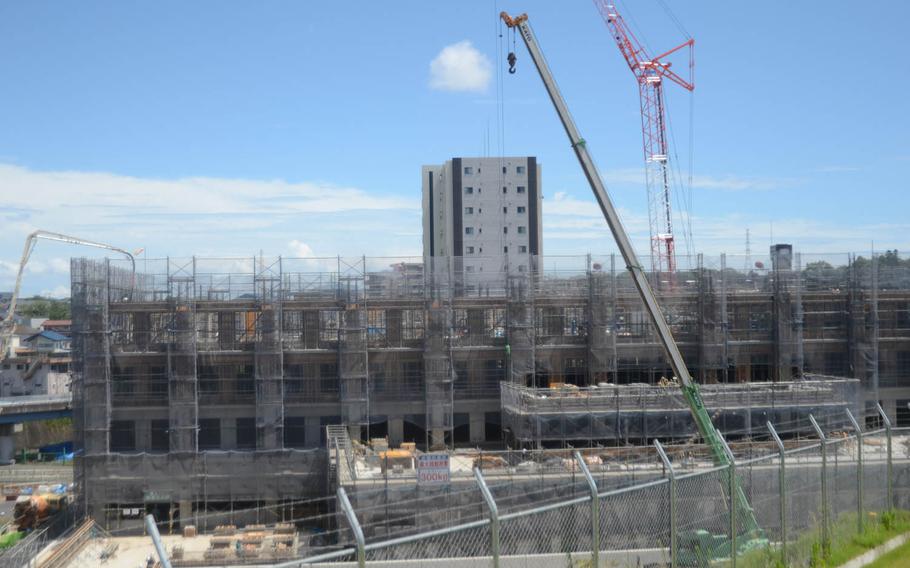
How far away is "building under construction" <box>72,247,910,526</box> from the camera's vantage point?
3359 centimetres

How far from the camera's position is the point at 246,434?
1433 inches

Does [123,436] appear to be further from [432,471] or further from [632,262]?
[632,262]

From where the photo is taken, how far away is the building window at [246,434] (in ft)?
119

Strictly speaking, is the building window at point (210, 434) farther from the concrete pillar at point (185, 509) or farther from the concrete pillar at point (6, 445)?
the concrete pillar at point (6, 445)

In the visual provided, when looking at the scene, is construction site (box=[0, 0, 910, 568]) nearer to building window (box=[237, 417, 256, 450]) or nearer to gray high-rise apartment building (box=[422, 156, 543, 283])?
building window (box=[237, 417, 256, 450])

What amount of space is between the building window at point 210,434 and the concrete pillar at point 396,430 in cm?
692

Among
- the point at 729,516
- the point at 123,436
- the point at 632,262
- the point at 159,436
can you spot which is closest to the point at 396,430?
the point at 159,436

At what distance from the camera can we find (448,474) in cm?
2762

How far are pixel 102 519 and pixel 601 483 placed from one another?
1840 cm

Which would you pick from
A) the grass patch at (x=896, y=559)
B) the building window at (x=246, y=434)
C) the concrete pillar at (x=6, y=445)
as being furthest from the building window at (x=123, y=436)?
the grass patch at (x=896, y=559)

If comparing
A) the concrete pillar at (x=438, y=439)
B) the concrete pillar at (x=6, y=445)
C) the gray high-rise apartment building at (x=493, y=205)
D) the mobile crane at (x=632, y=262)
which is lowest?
the concrete pillar at (x=6, y=445)

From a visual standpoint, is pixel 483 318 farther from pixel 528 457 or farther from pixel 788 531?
pixel 788 531

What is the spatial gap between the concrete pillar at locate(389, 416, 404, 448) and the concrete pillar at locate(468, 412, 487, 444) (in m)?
2.95

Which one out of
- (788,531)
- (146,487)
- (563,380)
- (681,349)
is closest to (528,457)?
(563,380)
